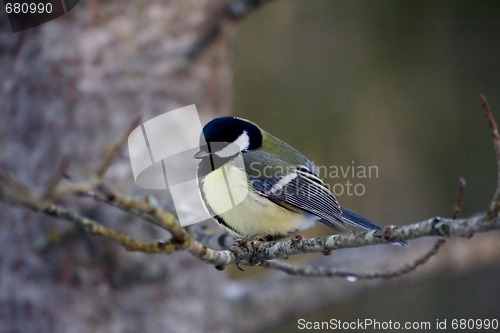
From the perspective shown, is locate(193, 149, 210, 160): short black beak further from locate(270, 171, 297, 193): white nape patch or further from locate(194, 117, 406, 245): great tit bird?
locate(270, 171, 297, 193): white nape patch

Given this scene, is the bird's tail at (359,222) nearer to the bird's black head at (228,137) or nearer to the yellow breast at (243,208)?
the yellow breast at (243,208)

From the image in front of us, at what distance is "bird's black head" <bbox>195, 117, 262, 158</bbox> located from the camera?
1.35m

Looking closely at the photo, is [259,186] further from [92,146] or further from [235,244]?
[92,146]

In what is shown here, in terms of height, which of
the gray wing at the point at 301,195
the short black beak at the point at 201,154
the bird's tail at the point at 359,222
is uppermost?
the short black beak at the point at 201,154

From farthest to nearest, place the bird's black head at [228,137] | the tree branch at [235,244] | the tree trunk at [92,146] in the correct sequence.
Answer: the tree trunk at [92,146]
the bird's black head at [228,137]
the tree branch at [235,244]

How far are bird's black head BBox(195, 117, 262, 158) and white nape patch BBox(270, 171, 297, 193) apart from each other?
0.33 feet

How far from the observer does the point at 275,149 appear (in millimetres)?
1560

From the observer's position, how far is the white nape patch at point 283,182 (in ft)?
4.80

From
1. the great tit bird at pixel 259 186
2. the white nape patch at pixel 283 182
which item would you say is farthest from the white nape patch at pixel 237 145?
the white nape patch at pixel 283 182

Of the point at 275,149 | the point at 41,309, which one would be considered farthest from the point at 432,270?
the point at 41,309

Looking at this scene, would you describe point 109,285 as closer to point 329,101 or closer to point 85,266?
point 85,266

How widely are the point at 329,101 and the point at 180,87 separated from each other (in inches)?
58.2

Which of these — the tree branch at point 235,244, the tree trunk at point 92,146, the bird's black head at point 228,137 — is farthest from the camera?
the tree trunk at point 92,146

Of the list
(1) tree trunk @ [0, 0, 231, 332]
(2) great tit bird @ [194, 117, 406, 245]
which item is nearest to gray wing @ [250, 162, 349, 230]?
(2) great tit bird @ [194, 117, 406, 245]
